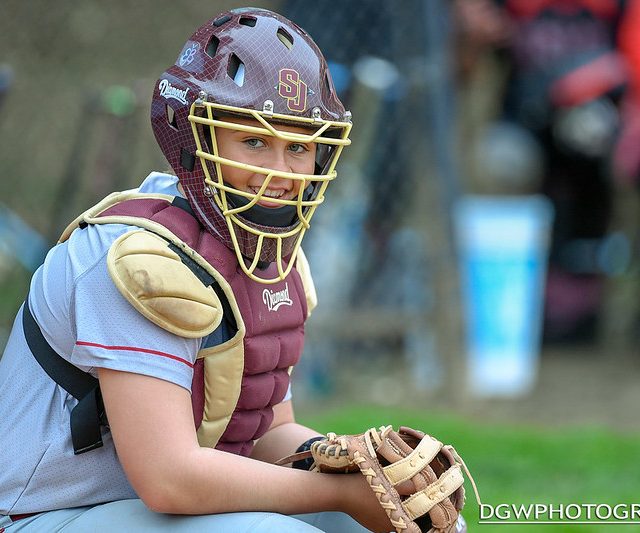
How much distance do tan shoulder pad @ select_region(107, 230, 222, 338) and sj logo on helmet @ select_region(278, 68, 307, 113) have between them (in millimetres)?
406

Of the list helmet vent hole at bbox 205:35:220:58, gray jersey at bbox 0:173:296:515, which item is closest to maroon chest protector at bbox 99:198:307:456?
gray jersey at bbox 0:173:296:515

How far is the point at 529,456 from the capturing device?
4980 mm

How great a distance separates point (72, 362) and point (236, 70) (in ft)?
2.25

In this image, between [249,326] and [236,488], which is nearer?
[236,488]

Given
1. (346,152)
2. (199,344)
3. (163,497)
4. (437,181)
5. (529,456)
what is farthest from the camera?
(437,181)

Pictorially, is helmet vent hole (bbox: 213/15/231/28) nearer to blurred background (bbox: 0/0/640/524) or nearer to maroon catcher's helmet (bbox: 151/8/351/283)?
maroon catcher's helmet (bbox: 151/8/351/283)

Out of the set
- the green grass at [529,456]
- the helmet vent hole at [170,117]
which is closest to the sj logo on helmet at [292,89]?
the helmet vent hole at [170,117]

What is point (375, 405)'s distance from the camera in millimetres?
6098

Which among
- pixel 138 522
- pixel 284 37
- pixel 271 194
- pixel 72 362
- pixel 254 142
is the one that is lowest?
pixel 138 522

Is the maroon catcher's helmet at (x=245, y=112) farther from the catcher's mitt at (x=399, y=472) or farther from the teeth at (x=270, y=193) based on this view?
the catcher's mitt at (x=399, y=472)

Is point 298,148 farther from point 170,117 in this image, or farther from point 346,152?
point 346,152

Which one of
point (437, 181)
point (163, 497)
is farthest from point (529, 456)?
point (163, 497)

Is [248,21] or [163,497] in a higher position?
Answer: [248,21]

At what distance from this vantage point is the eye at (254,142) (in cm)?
234
